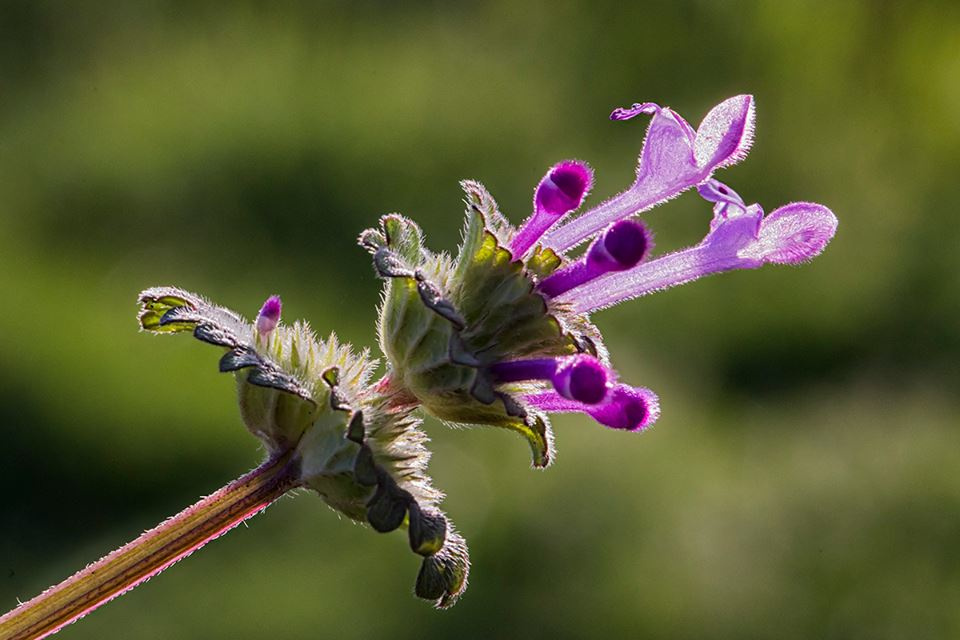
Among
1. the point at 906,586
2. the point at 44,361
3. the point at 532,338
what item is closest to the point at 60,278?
the point at 44,361

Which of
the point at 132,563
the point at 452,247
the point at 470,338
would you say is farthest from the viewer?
the point at 452,247

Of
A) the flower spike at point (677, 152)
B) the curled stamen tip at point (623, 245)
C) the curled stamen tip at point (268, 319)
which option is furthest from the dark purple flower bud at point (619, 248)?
the curled stamen tip at point (268, 319)

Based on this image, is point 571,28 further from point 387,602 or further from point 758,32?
point 387,602

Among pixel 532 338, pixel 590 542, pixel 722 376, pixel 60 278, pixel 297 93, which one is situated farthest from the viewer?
pixel 297 93

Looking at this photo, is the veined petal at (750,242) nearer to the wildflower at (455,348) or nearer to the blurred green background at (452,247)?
the wildflower at (455,348)

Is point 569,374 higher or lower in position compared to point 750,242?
lower

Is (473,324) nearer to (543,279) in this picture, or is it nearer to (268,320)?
(543,279)

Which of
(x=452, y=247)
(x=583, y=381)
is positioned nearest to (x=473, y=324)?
(x=583, y=381)
